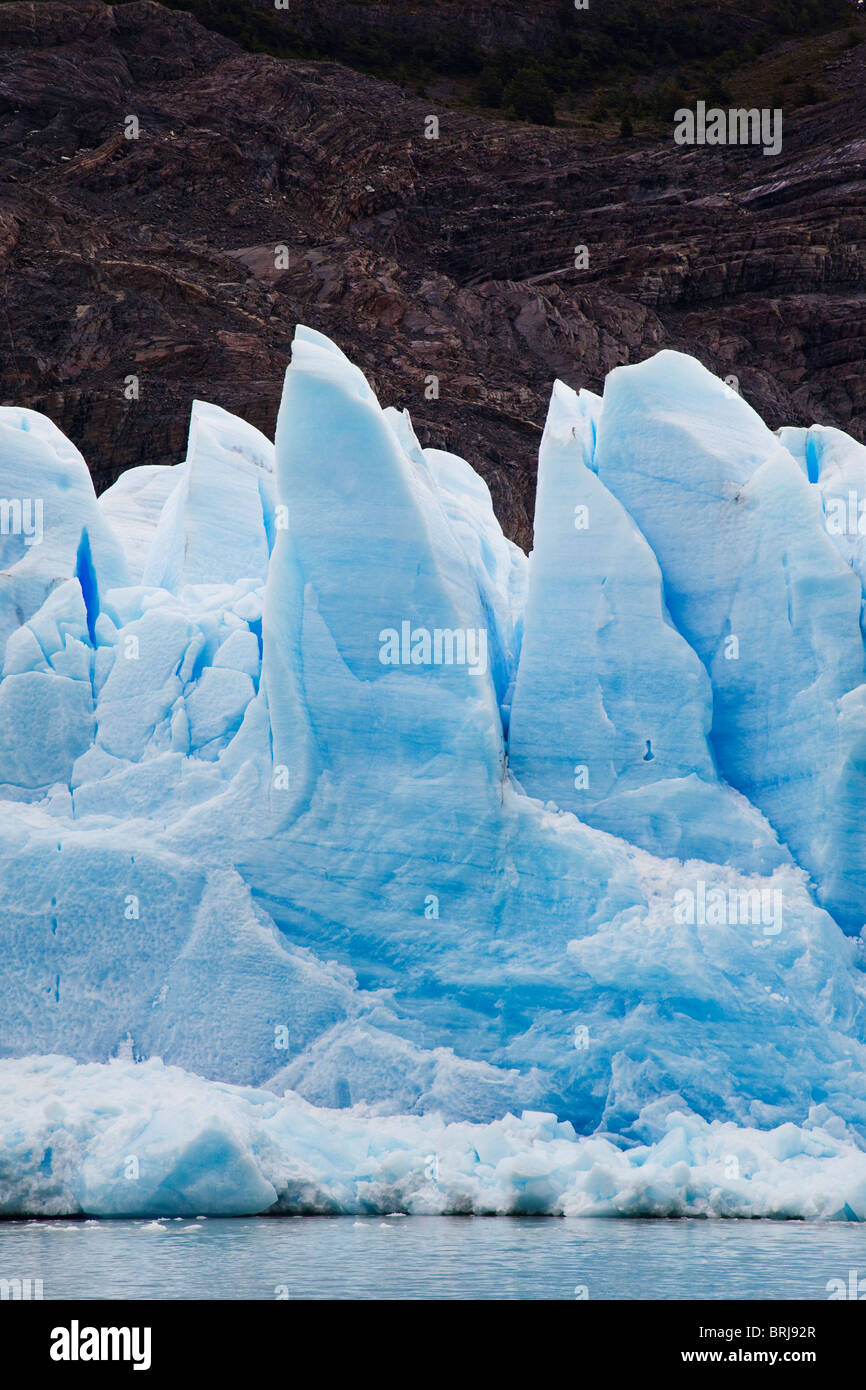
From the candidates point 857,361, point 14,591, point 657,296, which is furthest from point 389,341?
point 14,591

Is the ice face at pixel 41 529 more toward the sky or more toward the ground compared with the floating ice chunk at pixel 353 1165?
more toward the sky

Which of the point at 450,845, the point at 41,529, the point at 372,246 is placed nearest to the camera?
the point at 450,845

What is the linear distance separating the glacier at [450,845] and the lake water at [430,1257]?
426 mm

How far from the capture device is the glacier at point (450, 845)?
9.98 meters

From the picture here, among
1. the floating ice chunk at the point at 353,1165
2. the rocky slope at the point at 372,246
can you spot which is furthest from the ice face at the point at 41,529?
the rocky slope at the point at 372,246

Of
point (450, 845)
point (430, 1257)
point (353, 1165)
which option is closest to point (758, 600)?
point (450, 845)

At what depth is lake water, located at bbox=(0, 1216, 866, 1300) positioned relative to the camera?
7.29 m

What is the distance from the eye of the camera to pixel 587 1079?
10656 millimetres

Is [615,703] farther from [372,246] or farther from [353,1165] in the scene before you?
[372,246]

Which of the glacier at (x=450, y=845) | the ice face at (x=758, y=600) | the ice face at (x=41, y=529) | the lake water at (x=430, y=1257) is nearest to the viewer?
the lake water at (x=430, y=1257)

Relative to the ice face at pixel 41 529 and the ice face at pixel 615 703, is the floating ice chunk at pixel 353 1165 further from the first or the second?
the ice face at pixel 41 529

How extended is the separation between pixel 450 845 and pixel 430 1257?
3.62 metres

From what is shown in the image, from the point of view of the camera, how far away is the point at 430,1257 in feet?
26.7
